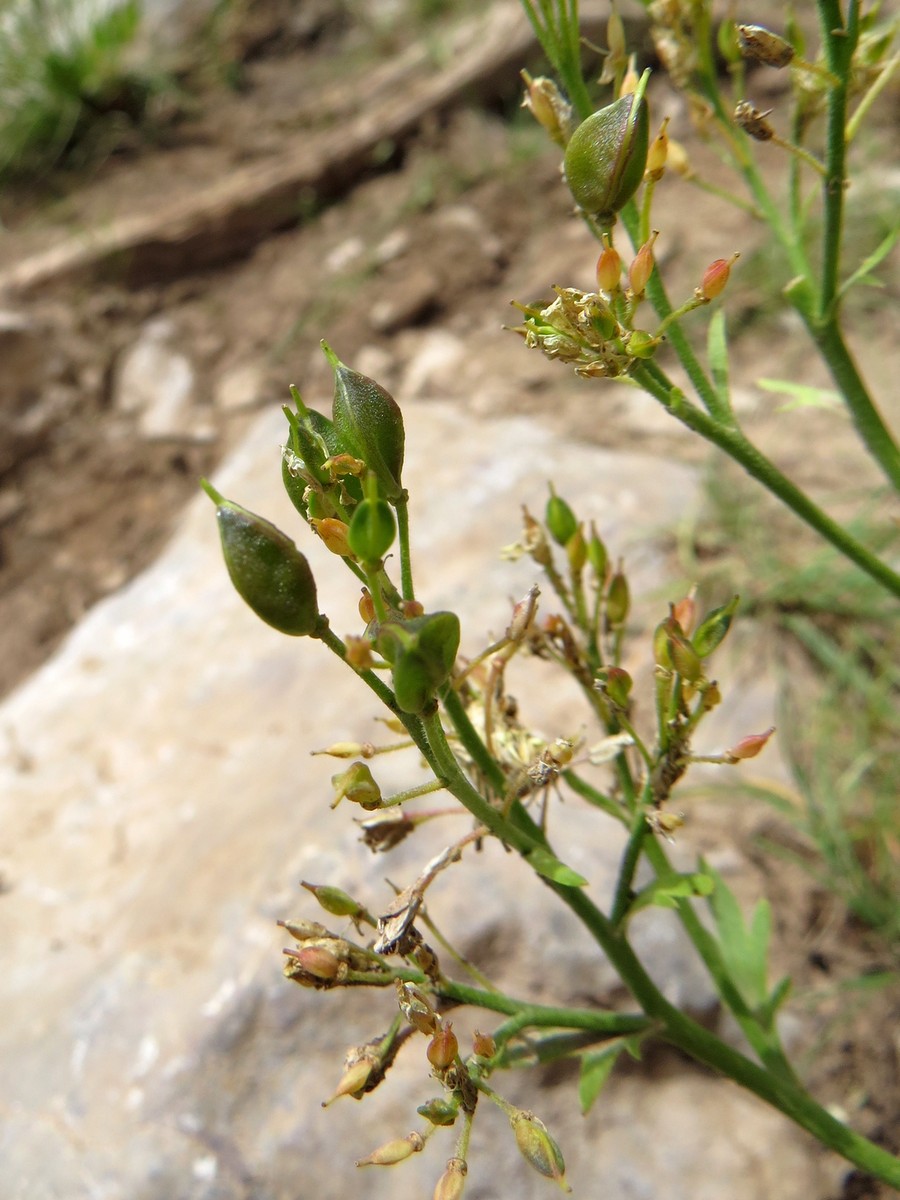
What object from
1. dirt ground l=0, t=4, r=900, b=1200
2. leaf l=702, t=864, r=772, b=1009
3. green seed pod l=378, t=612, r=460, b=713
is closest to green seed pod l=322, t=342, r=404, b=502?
green seed pod l=378, t=612, r=460, b=713

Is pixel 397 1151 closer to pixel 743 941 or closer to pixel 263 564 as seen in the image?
pixel 263 564

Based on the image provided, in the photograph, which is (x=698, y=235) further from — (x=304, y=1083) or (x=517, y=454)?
(x=304, y=1083)

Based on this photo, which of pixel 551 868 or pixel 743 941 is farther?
pixel 743 941

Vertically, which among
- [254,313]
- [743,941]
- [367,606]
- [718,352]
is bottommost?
[254,313]

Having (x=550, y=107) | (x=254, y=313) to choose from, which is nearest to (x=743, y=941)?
(x=550, y=107)

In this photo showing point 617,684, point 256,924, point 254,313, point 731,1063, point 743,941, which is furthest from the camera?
point 254,313

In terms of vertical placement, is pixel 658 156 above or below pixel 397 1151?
above

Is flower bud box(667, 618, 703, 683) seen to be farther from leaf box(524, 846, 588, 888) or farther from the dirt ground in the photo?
the dirt ground
